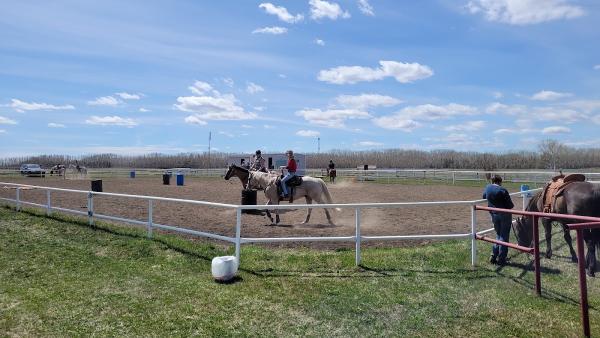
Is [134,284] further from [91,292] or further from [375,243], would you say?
[375,243]

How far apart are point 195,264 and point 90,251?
98.1 inches

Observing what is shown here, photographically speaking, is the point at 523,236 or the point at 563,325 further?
the point at 523,236

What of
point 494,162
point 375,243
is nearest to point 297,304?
point 375,243

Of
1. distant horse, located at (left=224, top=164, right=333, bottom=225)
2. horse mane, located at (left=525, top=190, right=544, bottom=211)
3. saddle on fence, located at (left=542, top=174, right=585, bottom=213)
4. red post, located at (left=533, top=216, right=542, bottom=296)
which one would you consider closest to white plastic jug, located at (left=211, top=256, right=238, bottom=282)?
red post, located at (left=533, top=216, right=542, bottom=296)

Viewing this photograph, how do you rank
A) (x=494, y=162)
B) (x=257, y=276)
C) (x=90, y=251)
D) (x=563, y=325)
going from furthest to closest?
(x=494, y=162)
(x=90, y=251)
(x=257, y=276)
(x=563, y=325)

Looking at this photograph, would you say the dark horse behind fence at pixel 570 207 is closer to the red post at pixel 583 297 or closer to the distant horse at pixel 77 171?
the red post at pixel 583 297

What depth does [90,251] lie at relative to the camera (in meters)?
8.98

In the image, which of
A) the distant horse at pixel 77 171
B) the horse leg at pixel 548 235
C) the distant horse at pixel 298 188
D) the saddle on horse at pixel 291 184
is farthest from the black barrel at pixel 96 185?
the distant horse at pixel 77 171

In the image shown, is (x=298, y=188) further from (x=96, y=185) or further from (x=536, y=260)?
(x=96, y=185)

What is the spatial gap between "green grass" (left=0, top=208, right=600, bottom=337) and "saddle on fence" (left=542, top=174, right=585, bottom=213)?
2.97ft

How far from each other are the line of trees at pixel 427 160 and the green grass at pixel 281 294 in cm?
5348

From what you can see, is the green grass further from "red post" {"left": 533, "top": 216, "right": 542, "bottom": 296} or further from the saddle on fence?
the saddle on fence

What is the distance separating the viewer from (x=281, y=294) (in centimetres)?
625

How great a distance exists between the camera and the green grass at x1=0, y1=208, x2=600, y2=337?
508 centimetres
